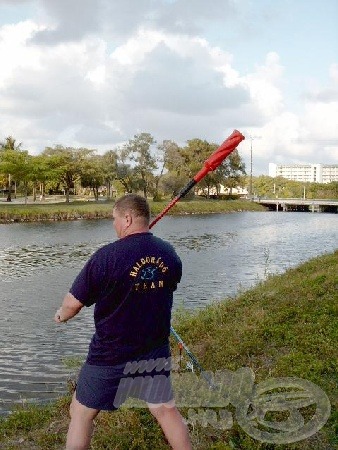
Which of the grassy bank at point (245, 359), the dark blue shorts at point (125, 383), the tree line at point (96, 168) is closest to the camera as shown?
the dark blue shorts at point (125, 383)

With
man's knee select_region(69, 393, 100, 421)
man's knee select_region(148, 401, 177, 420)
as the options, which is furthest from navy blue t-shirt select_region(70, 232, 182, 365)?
man's knee select_region(148, 401, 177, 420)

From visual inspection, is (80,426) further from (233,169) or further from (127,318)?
(233,169)

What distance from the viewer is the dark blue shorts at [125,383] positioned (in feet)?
13.6

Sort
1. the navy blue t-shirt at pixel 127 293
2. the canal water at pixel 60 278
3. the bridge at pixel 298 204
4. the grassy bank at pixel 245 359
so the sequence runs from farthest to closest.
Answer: the bridge at pixel 298 204 → the canal water at pixel 60 278 → the grassy bank at pixel 245 359 → the navy blue t-shirt at pixel 127 293

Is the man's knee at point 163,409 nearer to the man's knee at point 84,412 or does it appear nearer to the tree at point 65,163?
the man's knee at point 84,412

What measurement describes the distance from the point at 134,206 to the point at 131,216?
9 cm

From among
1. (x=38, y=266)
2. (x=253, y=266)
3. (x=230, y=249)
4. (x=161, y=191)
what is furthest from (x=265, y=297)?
(x=161, y=191)

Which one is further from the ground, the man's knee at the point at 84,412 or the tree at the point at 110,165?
the tree at the point at 110,165

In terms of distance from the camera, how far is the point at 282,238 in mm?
43062

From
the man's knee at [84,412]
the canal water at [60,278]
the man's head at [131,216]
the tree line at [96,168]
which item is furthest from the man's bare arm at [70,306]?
the tree line at [96,168]

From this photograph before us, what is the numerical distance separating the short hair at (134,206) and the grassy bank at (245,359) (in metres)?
2.40

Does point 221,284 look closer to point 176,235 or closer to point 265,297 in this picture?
point 265,297

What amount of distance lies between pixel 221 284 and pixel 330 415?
50.6ft

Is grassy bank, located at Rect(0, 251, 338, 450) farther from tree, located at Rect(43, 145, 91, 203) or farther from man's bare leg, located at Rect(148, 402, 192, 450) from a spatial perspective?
tree, located at Rect(43, 145, 91, 203)
